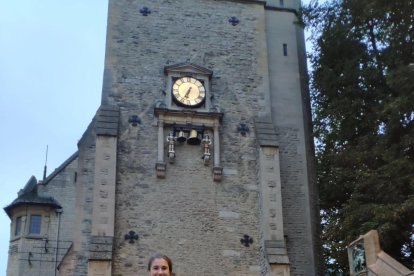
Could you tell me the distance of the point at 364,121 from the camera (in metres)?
18.7

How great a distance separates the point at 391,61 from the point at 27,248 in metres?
15.6

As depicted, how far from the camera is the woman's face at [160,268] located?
146 inches

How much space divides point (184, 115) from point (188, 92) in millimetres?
828

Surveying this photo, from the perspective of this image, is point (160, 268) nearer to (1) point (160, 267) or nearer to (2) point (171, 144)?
(1) point (160, 267)

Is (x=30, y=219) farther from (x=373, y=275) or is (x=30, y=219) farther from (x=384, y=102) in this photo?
(x=373, y=275)

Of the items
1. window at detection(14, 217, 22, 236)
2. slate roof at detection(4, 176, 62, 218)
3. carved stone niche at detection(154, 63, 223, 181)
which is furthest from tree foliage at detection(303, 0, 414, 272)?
window at detection(14, 217, 22, 236)

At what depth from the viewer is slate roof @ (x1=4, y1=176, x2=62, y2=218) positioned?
84.9ft

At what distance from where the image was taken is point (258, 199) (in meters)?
17.9

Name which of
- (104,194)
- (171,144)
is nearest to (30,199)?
(104,194)

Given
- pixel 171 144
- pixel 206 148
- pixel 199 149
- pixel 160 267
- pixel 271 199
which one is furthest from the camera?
pixel 199 149

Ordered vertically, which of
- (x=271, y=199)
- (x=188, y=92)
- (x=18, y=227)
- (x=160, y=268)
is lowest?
(x=160, y=268)

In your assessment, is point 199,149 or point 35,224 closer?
point 199,149

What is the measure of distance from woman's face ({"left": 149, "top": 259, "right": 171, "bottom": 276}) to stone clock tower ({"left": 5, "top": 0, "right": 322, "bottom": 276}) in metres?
12.4

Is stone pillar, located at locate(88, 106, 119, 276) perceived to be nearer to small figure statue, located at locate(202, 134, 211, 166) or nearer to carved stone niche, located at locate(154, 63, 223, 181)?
carved stone niche, located at locate(154, 63, 223, 181)
